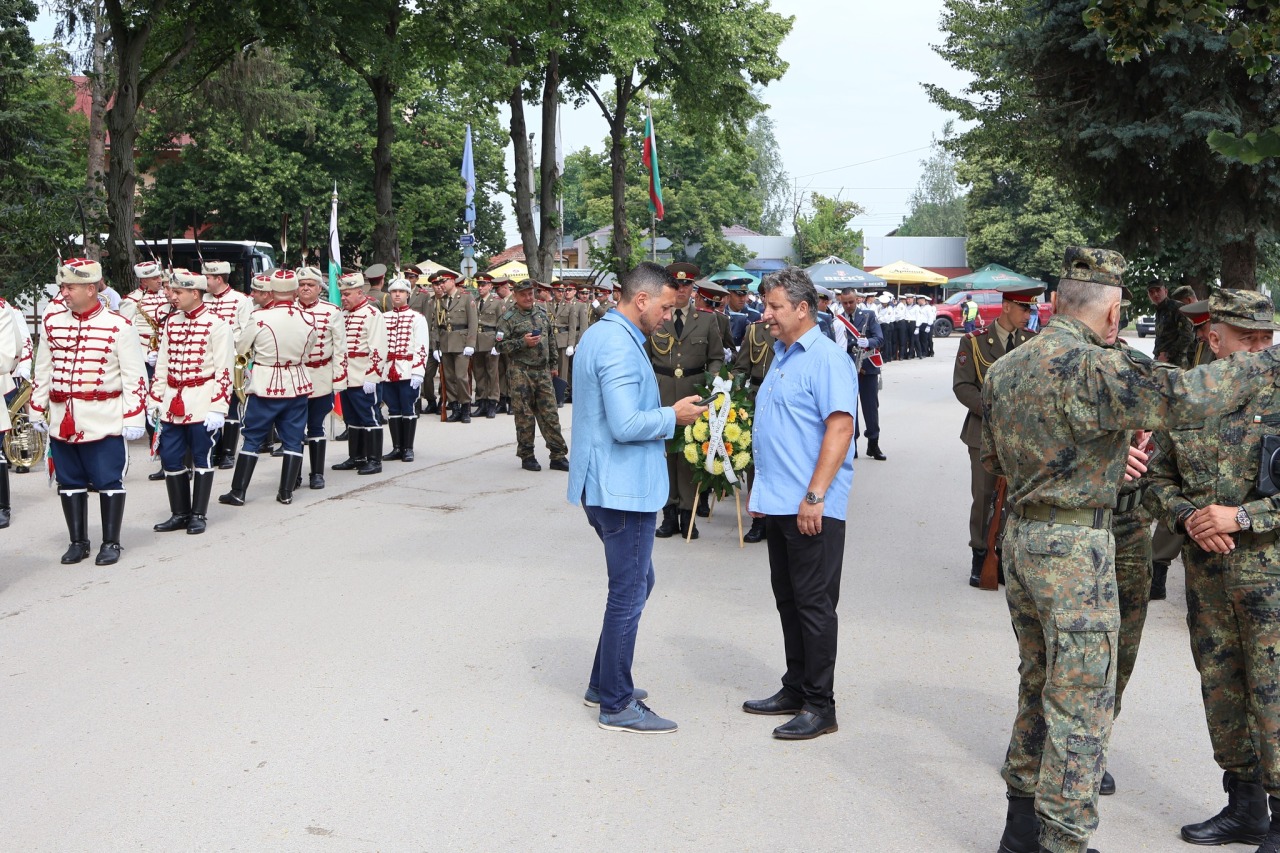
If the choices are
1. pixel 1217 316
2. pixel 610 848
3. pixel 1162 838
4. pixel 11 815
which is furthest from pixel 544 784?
pixel 1217 316

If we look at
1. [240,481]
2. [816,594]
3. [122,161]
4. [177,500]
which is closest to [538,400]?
[240,481]

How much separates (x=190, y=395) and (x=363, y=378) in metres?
3.39

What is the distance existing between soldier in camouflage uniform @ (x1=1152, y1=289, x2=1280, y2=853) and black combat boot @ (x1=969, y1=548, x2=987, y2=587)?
3.64 meters

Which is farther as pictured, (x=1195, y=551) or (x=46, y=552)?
(x=46, y=552)

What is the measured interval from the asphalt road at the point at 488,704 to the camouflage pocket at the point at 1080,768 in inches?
22.7

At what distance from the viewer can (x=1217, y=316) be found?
4.34 metres

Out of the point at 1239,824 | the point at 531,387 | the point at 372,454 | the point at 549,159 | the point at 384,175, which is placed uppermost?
the point at 549,159

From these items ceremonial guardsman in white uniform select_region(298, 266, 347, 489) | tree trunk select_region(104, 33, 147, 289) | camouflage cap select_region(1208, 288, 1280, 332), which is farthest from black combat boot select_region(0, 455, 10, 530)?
camouflage cap select_region(1208, 288, 1280, 332)

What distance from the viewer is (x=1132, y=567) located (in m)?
4.55

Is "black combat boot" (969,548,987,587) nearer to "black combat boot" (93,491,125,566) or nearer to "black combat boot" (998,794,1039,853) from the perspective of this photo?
"black combat boot" (998,794,1039,853)

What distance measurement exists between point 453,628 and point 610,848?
9.44ft

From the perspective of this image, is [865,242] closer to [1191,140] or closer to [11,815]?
[1191,140]

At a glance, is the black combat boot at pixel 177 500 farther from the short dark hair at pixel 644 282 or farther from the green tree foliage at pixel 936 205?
the green tree foliage at pixel 936 205

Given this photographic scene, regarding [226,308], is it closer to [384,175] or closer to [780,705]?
[780,705]
